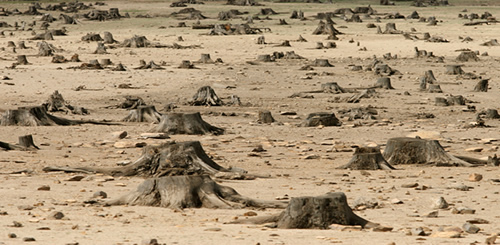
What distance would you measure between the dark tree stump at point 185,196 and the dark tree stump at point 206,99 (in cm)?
994

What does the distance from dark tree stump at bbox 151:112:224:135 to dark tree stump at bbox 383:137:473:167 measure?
3.52 metres

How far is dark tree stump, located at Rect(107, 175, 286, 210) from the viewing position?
26.7ft

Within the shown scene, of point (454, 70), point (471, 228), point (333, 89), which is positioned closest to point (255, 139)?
point (333, 89)

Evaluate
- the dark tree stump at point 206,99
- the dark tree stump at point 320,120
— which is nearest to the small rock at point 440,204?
the dark tree stump at point 320,120

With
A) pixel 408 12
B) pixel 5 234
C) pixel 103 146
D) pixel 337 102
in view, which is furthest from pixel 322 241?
pixel 408 12

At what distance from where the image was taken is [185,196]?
8.15 metres

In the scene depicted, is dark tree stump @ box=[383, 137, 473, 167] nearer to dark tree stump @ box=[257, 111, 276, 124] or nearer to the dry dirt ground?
the dry dirt ground

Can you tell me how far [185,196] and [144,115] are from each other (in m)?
7.63

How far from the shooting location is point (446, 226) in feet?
24.1

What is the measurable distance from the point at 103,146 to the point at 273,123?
3651mm

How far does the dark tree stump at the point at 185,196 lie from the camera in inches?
320

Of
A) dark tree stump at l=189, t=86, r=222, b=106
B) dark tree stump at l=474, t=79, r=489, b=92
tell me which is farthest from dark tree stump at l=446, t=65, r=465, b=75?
dark tree stump at l=189, t=86, r=222, b=106

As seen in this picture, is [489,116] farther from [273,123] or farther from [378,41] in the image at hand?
[378,41]

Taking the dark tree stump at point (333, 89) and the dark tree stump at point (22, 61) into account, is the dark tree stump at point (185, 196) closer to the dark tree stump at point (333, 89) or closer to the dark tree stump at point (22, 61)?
the dark tree stump at point (333, 89)
